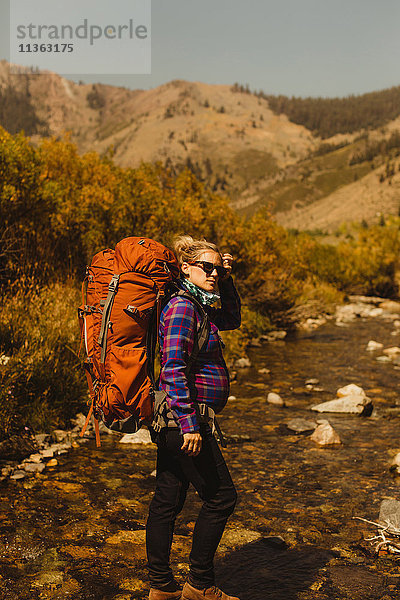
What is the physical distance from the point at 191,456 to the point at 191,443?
206 mm

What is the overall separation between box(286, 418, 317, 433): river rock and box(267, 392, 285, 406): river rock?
1050 mm

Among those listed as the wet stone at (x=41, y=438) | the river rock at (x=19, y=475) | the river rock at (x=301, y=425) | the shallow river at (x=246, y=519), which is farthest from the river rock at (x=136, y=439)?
the river rock at (x=301, y=425)

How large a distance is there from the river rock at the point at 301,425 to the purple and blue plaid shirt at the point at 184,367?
4.71 metres

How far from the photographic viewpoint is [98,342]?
3.29m

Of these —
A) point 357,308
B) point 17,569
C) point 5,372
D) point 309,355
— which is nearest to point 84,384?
point 5,372

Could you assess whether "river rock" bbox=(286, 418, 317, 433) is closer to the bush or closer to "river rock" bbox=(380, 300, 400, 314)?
the bush

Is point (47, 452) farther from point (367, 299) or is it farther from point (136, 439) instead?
point (367, 299)

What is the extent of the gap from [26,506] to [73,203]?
8.23 meters

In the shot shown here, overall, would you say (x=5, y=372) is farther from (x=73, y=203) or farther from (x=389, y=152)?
(x=389, y=152)

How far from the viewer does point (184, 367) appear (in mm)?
3129

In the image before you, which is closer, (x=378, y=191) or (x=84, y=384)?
(x=84, y=384)

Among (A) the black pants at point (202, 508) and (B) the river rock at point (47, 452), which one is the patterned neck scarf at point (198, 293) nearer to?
(A) the black pants at point (202, 508)

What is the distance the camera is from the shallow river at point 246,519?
392 centimetres

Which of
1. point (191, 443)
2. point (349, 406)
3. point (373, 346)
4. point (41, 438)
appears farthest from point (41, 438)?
point (373, 346)
